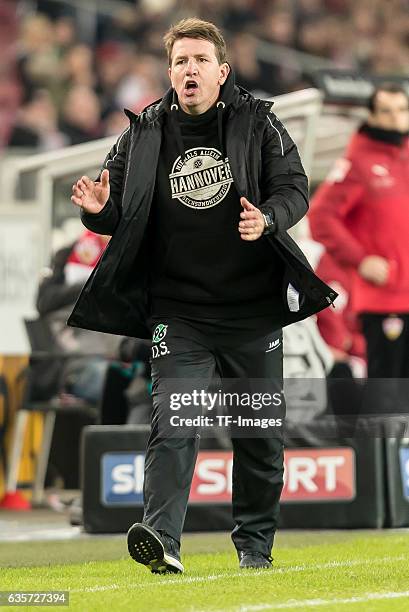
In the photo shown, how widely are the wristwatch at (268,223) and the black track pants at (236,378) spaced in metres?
0.48

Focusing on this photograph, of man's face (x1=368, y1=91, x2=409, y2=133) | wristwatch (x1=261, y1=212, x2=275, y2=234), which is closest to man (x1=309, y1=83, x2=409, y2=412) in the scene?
man's face (x1=368, y1=91, x2=409, y2=133)

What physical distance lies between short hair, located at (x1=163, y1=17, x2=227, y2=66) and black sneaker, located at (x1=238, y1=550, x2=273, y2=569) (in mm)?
1876

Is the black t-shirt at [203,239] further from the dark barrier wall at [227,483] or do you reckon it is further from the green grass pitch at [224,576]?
the dark barrier wall at [227,483]

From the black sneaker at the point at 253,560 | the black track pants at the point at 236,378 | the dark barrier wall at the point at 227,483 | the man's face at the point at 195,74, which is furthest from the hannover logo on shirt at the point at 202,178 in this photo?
the dark barrier wall at the point at 227,483

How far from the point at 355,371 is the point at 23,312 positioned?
2572 mm

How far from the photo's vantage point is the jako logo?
305 inches

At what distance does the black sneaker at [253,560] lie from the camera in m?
5.35

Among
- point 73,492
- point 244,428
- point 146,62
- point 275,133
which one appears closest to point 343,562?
point 244,428

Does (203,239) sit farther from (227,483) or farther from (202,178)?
(227,483)

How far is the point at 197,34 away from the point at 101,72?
1120 centimetres

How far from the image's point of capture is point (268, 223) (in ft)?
16.3

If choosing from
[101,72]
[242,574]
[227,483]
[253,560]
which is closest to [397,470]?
[227,483]

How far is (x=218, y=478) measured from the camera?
785 cm

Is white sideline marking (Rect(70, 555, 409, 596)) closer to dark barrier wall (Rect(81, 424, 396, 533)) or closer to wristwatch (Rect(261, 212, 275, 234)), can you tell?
wristwatch (Rect(261, 212, 275, 234))
